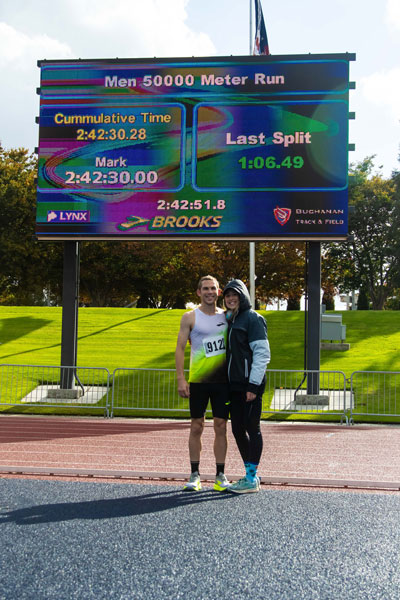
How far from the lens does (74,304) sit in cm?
1293

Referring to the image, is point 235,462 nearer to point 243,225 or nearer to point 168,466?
point 168,466

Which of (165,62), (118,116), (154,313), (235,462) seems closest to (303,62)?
(165,62)

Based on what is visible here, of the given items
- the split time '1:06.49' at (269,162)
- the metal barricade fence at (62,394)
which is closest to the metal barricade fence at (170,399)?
the metal barricade fence at (62,394)

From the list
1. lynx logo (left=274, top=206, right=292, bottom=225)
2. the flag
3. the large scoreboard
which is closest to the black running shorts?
the large scoreboard

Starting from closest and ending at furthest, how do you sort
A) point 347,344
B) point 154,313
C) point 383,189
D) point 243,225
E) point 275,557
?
point 275,557 < point 243,225 < point 347,344 < point 154,313 < point 383,189

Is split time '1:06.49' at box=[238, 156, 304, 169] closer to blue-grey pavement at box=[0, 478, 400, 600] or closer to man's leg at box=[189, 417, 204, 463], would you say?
man's leg at box=[189, 417, 204, 463]

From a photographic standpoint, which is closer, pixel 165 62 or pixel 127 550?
pixel 127 550

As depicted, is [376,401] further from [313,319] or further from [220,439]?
[220,439]

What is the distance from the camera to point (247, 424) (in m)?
5.64

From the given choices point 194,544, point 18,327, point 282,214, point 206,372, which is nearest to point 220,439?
point 206,372

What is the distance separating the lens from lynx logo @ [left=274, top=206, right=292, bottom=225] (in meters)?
11.7

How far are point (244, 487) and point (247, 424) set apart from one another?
1.88ft

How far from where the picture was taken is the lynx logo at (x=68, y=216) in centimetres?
1203

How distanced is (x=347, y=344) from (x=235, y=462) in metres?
12.0
